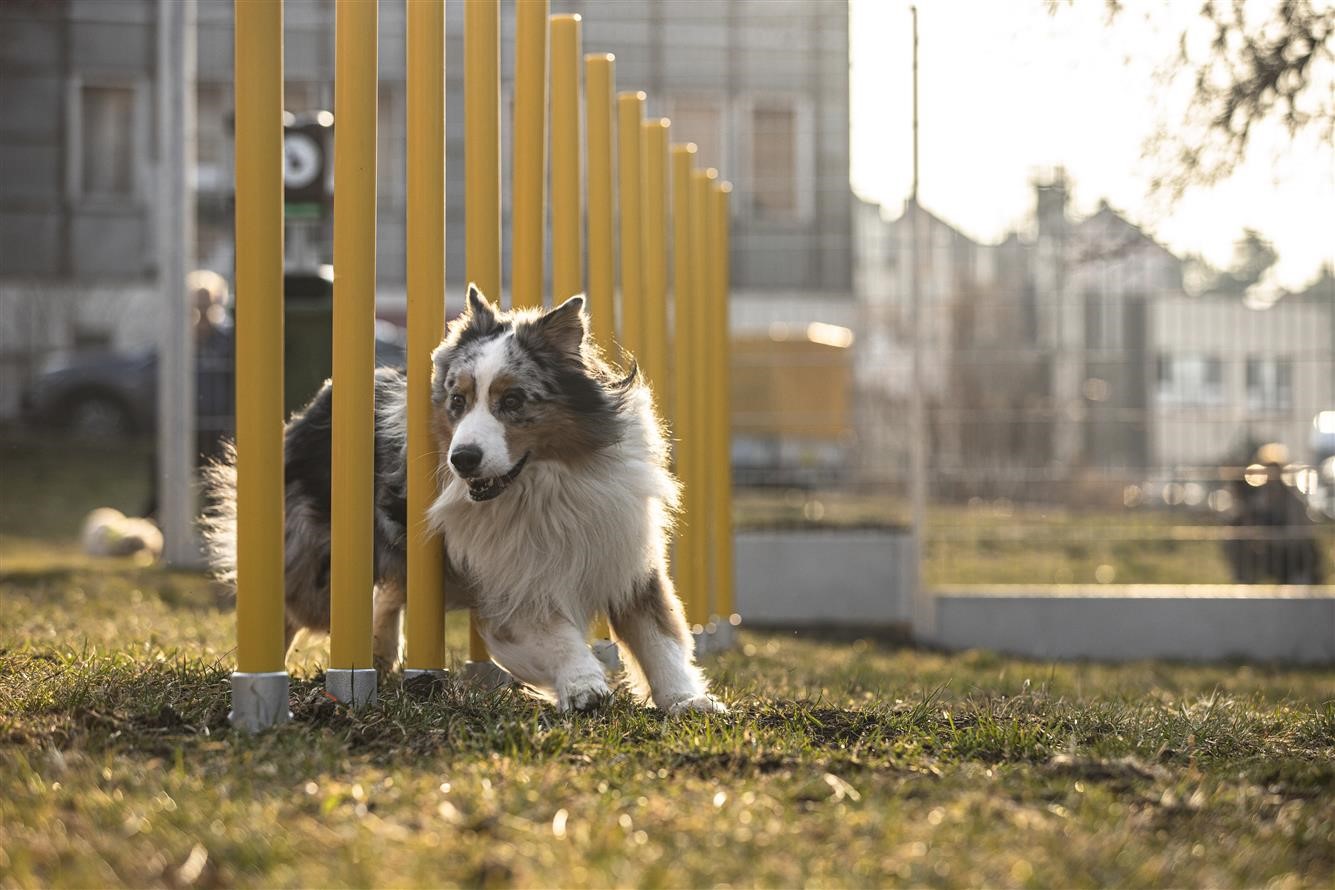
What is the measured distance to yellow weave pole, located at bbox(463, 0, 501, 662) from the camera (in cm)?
454

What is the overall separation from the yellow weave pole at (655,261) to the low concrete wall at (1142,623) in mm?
3866

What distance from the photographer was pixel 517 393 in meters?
4.38

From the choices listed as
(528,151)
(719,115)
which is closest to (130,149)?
(719,115)

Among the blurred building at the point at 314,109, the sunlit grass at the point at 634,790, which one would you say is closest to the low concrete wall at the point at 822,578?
the blurred building at the point at 314,109

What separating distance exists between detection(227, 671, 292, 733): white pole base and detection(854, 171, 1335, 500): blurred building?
723 centimetres

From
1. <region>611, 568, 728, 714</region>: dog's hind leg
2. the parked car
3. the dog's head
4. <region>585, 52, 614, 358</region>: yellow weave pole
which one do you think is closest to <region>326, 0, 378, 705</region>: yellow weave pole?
the dog's head

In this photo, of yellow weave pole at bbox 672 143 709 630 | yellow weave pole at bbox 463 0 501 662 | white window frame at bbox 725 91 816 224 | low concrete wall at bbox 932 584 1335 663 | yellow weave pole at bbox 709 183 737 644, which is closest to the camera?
yellow weave pole at bbox 463 0 501 662

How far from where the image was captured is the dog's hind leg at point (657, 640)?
4449mm

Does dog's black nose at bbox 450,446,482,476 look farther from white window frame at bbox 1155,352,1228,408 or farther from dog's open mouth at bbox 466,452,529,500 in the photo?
white window frame at bbox 1155,352,1228,408

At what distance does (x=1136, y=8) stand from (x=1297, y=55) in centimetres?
82

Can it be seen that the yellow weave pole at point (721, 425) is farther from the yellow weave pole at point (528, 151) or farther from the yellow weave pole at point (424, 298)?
the yellow weave pole at point (424, 298)

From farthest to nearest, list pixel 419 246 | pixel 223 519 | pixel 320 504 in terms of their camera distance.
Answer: pixel 223 519 < pixel 320 504 < pixel 419 246

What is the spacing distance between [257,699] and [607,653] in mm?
2218

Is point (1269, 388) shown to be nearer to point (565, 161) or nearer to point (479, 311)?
point (565, 161)
